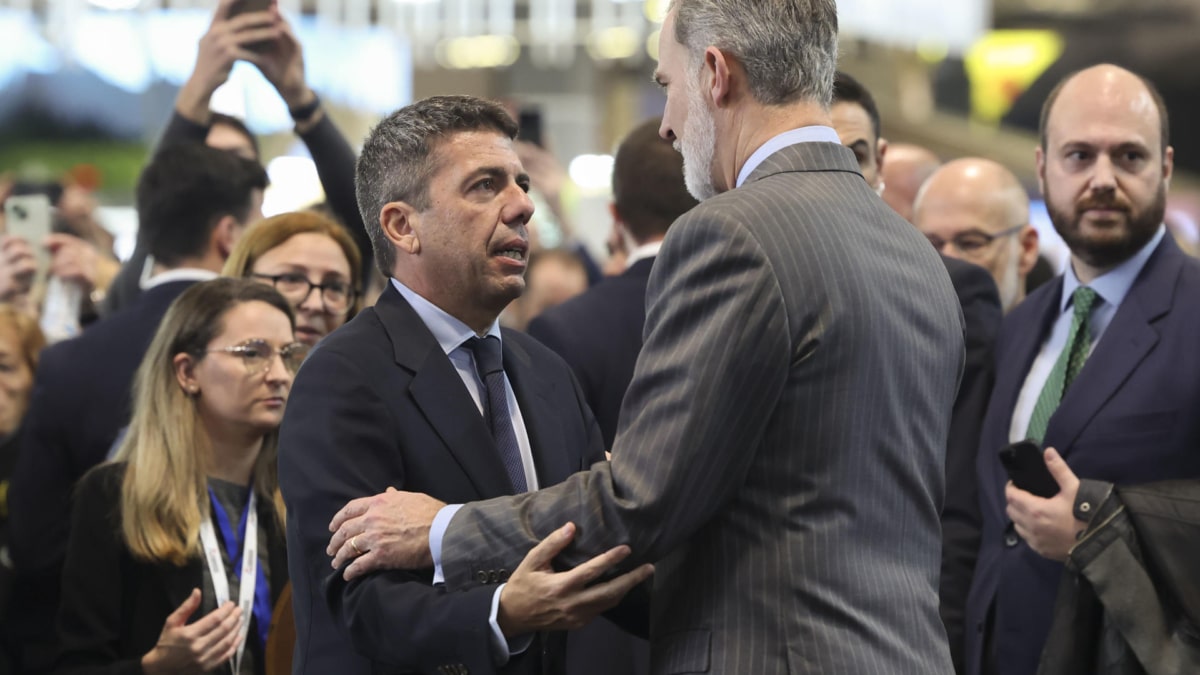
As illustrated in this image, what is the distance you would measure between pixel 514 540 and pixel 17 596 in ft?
8.63

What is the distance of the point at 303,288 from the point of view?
420 centimetres

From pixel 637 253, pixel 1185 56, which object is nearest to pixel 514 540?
pixel 637 253

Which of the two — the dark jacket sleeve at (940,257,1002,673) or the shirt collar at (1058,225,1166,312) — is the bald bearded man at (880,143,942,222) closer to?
the dark jacket sleeve at (940,257,1002,673)

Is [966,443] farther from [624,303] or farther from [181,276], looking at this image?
[181,276]

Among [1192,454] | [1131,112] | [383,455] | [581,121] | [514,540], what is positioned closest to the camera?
[514,540]

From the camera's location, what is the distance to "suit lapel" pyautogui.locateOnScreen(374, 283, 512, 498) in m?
2.48

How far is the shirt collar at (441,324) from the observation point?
8.57ft

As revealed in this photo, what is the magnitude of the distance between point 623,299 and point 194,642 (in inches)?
56.0

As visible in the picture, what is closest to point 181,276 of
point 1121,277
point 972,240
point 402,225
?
point 402,225

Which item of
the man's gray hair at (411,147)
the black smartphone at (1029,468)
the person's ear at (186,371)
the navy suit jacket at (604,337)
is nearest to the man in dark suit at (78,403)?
the person's ear at (186,371)

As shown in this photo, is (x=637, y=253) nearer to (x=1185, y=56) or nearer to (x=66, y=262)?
(x=66, y=262)

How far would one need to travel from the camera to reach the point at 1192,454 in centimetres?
328

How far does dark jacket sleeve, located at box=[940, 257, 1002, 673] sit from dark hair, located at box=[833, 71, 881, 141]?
510mm

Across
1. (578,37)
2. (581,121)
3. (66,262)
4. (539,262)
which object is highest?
(66,262)
